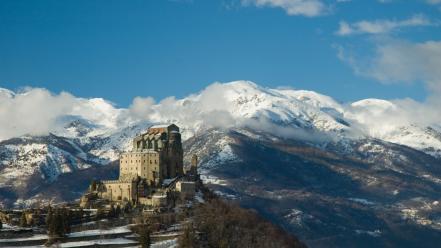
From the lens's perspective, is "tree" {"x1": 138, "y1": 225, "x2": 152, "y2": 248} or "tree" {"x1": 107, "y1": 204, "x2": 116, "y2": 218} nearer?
"tree" {"x1": 138, "y1": 225, "x2": 152, "y2": 248}

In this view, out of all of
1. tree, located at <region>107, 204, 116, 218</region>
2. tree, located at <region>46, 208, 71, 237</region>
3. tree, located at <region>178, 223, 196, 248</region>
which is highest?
tree, located at <region>107, 204, 116, 218</region>

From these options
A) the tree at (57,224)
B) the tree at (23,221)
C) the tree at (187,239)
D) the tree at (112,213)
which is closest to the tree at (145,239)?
the tree at (187,239)

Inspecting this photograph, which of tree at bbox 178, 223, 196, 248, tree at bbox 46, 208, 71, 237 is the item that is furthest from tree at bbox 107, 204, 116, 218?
tree at bbox 178, 223, 196, 248

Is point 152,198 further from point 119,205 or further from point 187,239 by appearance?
point 187,239

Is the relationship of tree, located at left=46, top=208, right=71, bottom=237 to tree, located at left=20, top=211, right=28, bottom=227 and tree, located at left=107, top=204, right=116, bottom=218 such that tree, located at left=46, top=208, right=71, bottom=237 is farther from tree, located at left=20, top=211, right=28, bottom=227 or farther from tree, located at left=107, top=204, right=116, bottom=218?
tree, located at left=107, top=204, right=116, bottom=218

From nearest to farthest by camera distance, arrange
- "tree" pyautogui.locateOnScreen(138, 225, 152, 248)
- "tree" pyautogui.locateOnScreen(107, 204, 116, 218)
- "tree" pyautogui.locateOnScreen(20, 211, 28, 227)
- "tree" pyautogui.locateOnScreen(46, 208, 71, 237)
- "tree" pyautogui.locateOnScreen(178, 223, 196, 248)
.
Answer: "tree" pyautogui.locateOnScreen(138, 225, 152, 248)
"tree" pyautogui.locateOnScreen(46, 208, 71, 237)
"tree" pyautogui.locateOnScreen(178, 223, 196, 248)
"tree" pyautogui.locateOnScreen(20, 211, 28, 227)
"tree" pyautogui.locateOnScreen(107, 204, 116, 218)

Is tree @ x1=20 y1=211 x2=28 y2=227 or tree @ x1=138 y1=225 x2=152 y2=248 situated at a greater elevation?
tree @ x1=20 y1=211 x2=28 y2=227

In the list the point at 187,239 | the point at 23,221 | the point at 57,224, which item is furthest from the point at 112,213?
the point at 187,239

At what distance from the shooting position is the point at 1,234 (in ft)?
540

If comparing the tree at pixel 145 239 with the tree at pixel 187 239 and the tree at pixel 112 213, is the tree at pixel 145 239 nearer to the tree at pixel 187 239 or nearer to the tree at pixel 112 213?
the tree at pixel 187 239

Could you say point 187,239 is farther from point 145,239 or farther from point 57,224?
point 57,224

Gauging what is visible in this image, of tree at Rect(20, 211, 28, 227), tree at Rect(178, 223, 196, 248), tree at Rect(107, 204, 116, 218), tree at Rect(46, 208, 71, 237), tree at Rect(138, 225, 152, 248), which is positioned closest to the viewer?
tree at Rect(138, 225, 152, 248)

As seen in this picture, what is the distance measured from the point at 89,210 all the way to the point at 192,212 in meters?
20.9

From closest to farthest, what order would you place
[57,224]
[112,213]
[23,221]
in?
[57,224], [23,221], [112,213]
